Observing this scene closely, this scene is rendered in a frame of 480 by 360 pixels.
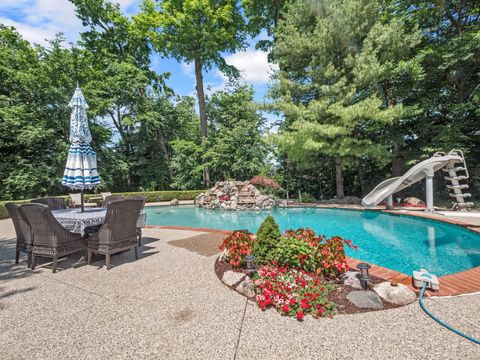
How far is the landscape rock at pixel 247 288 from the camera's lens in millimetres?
2637

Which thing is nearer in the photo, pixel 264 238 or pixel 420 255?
pixel 264 238

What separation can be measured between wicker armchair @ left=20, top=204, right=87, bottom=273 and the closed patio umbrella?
3.38 feet

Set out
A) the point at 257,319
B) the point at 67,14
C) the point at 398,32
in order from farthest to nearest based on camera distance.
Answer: the point at 67,14 → the point at 398,32 → the point at 257,319

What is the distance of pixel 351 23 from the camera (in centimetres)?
1088

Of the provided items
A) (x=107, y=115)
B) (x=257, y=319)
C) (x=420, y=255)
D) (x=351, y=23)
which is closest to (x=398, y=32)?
(x=351, y=23)

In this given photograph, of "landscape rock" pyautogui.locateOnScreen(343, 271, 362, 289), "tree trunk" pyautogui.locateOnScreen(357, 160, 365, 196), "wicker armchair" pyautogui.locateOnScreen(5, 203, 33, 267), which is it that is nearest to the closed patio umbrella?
"wicker armchair" pyautogui.locateOnScreen(5, 203, 33, 267)

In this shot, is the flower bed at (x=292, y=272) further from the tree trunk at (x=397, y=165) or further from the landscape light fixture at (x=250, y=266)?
the tree trunk at (x=397, y=165)

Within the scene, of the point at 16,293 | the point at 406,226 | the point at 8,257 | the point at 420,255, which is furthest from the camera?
the point at 406,226

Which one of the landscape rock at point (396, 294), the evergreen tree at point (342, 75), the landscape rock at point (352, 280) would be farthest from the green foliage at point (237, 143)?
the landscape rock at point (396, 294)

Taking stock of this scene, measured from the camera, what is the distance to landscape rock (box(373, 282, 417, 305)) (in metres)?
2.40

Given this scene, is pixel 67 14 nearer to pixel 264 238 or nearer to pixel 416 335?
pixel 264 238

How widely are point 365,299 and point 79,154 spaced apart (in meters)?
5.10

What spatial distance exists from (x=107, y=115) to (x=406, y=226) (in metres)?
20.8

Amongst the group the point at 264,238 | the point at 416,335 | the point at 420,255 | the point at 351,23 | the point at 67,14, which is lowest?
the point at 420,255
